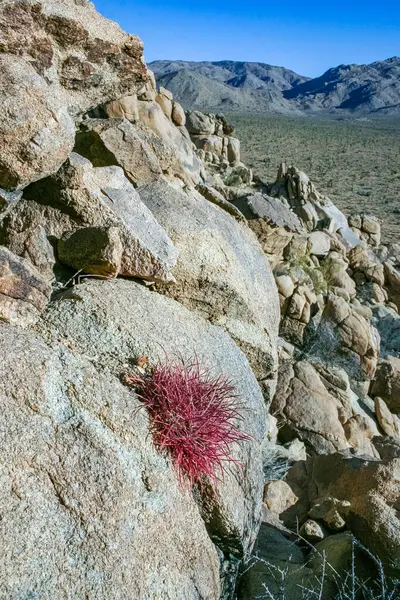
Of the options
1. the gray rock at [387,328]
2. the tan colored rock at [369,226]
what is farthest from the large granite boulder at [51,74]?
the tan colored rock at [369,226]

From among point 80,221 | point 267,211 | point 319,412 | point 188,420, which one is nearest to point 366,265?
point 267,211

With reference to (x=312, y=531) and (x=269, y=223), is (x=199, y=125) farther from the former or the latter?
(x=312, y=531)

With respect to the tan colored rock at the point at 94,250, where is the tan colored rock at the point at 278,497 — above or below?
below

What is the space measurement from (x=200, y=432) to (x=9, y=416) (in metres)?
1.18

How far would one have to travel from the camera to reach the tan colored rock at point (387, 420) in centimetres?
756

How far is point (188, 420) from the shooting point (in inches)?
135

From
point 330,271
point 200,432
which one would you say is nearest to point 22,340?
point 200,432

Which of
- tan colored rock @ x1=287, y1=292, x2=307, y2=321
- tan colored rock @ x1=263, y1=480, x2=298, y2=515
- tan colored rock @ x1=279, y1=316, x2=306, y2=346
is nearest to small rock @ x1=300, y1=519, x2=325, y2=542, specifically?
tan colored rock @ x1=263, y1=480, x2=298, y2=515

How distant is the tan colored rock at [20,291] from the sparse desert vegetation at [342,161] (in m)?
15.9

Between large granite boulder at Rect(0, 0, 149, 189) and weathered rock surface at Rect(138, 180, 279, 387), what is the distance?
3.90ft

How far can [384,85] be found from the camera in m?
178

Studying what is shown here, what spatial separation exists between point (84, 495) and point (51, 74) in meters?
3.21

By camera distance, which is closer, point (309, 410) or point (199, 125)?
point (309, 410)

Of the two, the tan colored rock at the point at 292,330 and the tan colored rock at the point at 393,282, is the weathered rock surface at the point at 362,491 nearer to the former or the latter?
the tan colored rock at the point at 292,330
